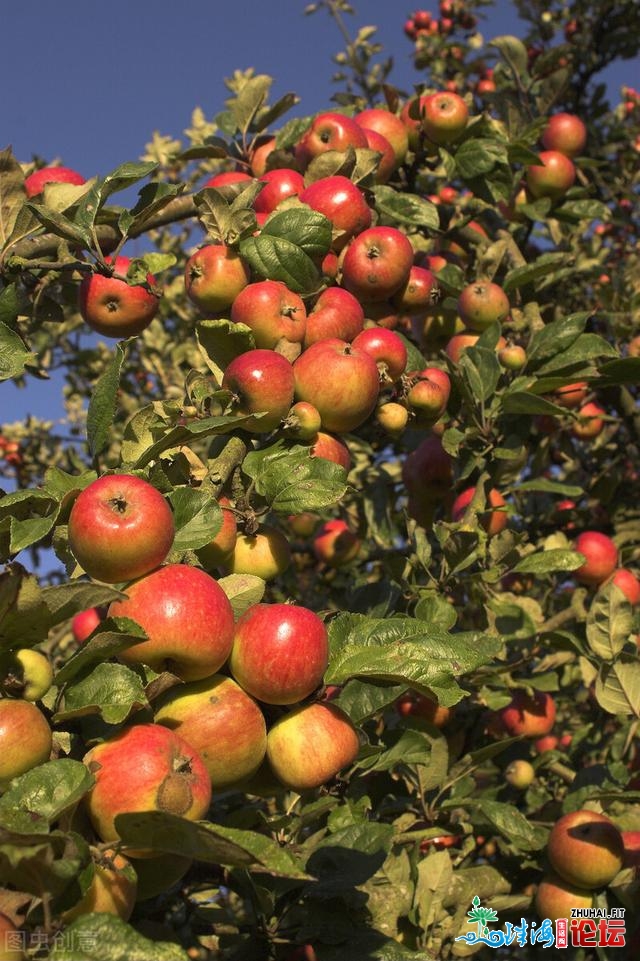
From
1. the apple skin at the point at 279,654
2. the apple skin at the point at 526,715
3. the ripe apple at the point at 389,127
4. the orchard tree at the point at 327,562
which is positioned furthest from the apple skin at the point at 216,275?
the apple skin at the point at 526,715

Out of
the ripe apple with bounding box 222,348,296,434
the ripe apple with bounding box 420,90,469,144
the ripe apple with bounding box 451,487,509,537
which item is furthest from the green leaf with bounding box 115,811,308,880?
the ripe apple with bounding box 420,90,469,144

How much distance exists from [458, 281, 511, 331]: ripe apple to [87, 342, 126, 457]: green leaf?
136 centimetres

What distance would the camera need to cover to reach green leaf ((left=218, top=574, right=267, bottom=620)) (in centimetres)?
152

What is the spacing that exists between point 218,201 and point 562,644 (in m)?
→ 1.51

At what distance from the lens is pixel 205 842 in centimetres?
98

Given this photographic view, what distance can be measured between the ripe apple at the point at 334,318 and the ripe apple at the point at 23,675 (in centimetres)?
103

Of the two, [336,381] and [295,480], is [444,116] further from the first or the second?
[295,480]

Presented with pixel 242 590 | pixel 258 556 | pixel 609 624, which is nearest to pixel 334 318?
pixel 258 556

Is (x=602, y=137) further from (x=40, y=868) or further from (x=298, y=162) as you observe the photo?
(x=40, y=868)

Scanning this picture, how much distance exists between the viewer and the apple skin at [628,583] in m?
3.04

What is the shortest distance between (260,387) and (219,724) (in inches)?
27.0

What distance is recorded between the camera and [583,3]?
4.82 metres

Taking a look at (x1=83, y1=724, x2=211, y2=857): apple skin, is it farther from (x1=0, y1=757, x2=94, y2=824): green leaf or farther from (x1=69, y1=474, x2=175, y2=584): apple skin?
→ (x1=69, y1=474, x2=175, y2=584): apple skin

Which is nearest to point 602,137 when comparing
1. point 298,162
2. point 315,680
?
point 298,162
